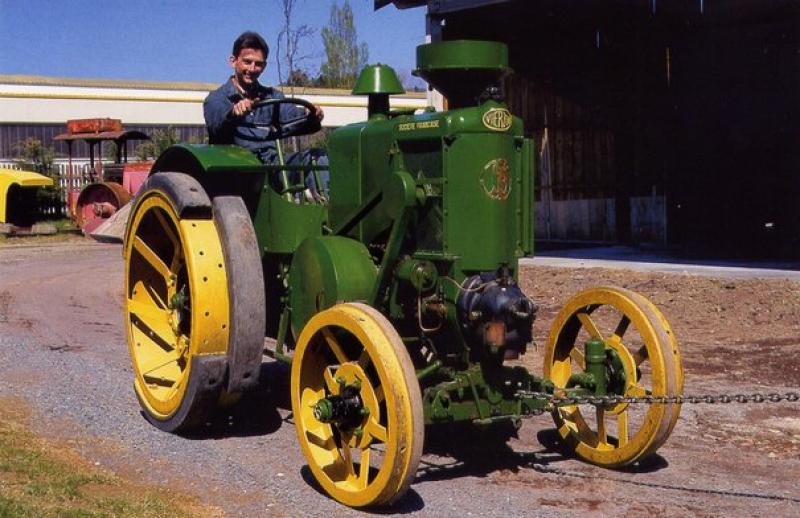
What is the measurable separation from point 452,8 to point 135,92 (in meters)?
25.7

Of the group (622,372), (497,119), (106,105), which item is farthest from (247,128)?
(106,105)

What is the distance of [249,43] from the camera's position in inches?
253

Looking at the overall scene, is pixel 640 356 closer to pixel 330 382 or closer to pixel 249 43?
pixel 330 382

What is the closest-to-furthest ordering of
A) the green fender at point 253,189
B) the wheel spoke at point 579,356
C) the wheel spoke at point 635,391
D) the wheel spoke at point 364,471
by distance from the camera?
the wheel spoke at point 364,471, the wheel spoke at point 635,391, the wheel spoke at point 579,356, the green fender at point 253,189

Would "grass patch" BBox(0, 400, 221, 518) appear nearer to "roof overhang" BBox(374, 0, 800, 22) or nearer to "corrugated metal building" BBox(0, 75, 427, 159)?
"roof overhang" BBox(374, 0, 800, 22)

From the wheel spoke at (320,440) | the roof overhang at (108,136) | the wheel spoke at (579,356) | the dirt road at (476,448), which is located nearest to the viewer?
the dirt road at (476,448)

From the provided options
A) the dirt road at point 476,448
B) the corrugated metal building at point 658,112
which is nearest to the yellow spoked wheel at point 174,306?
the dirt road at point 476,448

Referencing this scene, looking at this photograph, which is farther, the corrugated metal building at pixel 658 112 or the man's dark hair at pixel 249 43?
the corrugated metal building at pixel 658 112

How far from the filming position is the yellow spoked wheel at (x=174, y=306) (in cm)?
541

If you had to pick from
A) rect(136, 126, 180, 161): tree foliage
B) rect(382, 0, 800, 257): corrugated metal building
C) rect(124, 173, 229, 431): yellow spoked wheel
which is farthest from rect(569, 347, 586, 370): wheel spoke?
rect(136, 126, 180, 161): tree foliage

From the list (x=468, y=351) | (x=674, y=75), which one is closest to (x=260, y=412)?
(x=468, y=351)

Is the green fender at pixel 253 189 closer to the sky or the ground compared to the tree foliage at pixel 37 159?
closer to the ground

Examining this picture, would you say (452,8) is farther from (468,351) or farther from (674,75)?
(468,351)

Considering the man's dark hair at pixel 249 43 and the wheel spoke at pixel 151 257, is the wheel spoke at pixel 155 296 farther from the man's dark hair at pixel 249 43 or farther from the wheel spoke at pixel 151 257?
the man's dark hair at pixel 249 43
